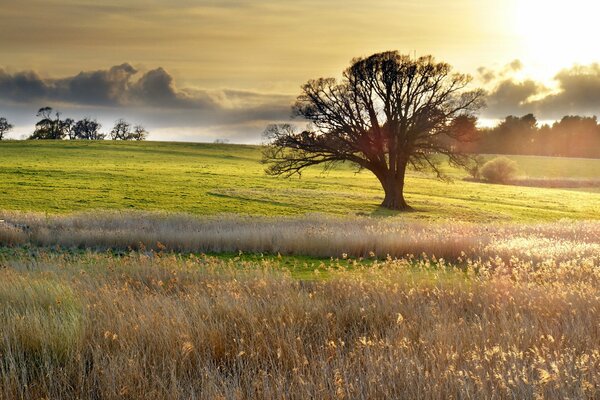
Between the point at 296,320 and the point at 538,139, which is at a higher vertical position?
the point at 538,139

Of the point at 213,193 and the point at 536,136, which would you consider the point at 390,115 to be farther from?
the point at 536,136

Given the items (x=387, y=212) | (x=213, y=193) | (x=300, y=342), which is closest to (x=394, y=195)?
(x=387, y=212)

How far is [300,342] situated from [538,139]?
5709 inches

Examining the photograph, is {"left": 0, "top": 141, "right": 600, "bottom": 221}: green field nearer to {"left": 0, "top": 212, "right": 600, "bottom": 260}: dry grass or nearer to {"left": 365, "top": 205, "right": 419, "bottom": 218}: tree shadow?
{"left": 365, "top": 205, "right": 419, "bottom": 218}: tree shadow

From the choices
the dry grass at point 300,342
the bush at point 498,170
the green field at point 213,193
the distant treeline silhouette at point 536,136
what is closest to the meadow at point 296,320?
the dry grass at point 300,342

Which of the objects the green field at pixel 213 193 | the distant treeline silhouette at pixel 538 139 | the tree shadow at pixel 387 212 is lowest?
the tree shadow at pixel 387 212

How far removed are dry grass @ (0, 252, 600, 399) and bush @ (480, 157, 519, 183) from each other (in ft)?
250

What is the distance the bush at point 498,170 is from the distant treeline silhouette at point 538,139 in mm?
51700

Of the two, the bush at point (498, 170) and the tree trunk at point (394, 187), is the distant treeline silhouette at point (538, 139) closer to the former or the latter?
the bush at point (498, 170)

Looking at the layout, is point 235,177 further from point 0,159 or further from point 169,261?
point 169,261

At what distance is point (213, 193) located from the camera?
45.3 m

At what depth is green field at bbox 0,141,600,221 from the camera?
38312mm

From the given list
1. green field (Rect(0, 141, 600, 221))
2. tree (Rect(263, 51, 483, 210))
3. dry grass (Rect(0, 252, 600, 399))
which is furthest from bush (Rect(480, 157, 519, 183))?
dry grass (Rect(0, 252, 600, 399))

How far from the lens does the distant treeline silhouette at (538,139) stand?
135875mm
